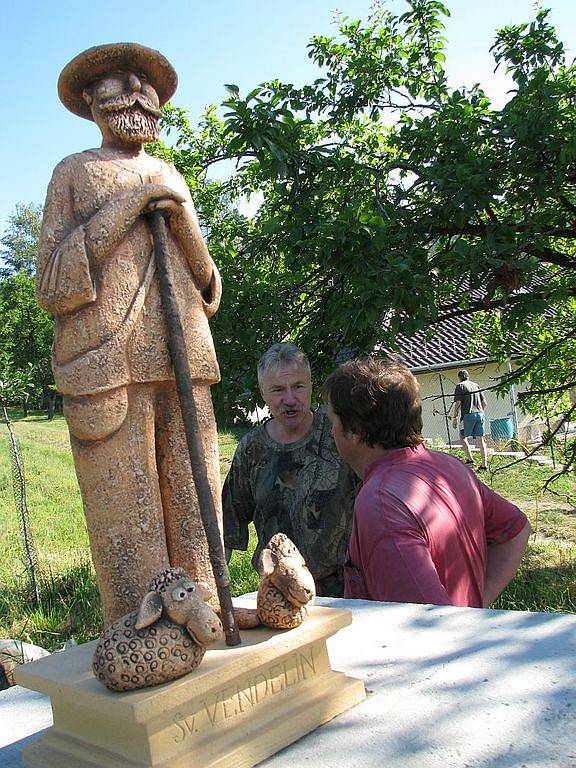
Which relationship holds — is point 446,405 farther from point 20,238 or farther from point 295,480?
point 20,238

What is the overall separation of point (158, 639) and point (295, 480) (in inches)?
80.0

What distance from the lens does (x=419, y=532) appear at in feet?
8.33

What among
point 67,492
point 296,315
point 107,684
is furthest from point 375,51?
point 67,492

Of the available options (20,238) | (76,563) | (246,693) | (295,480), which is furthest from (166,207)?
(20,238)

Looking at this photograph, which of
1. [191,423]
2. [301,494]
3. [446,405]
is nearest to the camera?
[191,423]

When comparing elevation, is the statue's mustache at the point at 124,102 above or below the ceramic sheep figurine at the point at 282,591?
above

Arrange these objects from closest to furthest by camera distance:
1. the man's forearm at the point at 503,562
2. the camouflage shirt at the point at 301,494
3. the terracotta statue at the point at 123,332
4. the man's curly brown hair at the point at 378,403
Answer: the terracotta statue at the point at 123,332 < the man's curly brown hair at the point at 378,403 < the man's forearm at the point at 503,562 < the camouflage shirt at the point at 301,494

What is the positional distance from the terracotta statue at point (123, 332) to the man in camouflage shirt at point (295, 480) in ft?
4.36

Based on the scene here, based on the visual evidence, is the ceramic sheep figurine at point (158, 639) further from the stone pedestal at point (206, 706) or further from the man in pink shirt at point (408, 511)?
A: the man in pink shirt at point (408, 511)

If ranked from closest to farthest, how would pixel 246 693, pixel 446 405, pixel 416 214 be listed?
pixel 246 693 < pixel 416 214 < pixel 446 405

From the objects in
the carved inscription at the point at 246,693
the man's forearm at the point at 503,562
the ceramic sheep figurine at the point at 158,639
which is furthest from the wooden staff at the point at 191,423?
the man's forearm at the point at 503,562

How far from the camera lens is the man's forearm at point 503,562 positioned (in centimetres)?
302

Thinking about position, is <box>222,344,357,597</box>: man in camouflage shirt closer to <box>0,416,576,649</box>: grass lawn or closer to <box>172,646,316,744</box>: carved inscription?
<box>172,646,316,744</box>: carved inscription

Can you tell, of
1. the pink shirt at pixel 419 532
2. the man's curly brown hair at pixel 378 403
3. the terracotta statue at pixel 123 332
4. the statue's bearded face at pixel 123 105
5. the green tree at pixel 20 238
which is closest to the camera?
the terracotta statue at pixel 123 332
